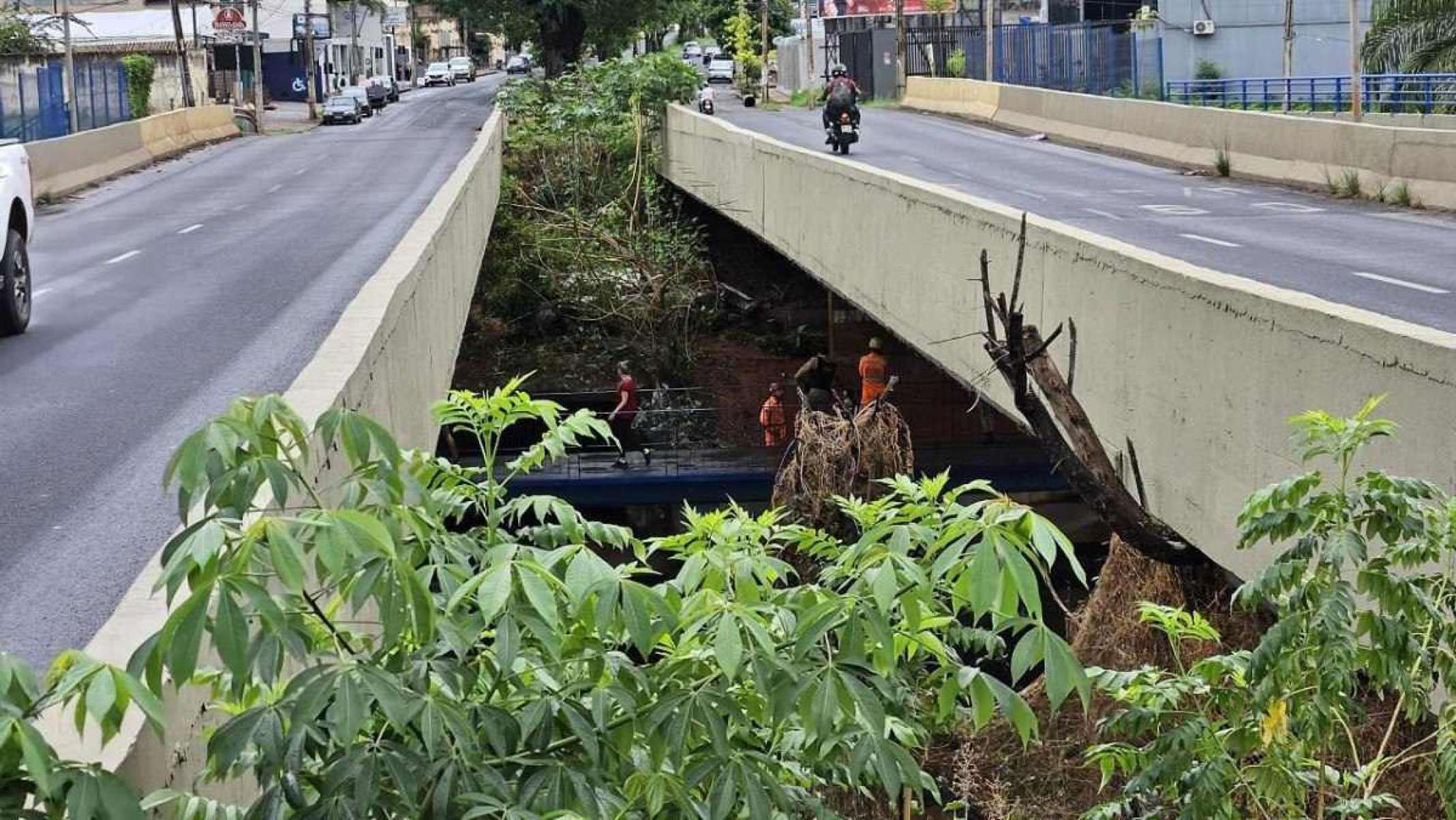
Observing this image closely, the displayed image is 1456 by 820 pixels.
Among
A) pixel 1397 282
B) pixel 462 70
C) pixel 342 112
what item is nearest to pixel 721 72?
pixel 462 70

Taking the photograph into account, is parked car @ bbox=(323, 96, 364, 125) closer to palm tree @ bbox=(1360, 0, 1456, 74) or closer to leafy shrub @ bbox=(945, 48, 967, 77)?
leafy shrub @ bbox=(945, 48, 967, 77)

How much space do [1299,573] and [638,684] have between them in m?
2.78

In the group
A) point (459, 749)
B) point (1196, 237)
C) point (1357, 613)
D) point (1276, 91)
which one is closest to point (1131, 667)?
point (1357, 613)

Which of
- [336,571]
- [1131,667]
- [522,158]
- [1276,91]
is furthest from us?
[1276,91]

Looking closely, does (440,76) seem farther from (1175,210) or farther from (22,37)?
(1175,210)

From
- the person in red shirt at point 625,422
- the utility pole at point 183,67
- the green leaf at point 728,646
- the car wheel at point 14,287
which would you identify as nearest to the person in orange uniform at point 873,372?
the person in red shirt at point 625,422

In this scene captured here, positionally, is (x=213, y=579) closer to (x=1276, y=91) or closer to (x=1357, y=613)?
(x=1357, y=613)

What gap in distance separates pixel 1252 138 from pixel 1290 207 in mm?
6880

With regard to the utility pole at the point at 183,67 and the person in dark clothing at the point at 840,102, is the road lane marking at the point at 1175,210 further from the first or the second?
the utility pole at the point at 183,67

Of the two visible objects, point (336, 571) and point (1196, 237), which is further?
point (1196, 237)

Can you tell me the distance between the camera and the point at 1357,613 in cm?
671

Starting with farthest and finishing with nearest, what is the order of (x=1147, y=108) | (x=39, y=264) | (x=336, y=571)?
1. (x=1147, y=108)
2. (x=39, y=264)
3. (x=336, y=571)

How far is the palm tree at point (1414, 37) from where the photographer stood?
39.3 metres

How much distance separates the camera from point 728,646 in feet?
14.0
